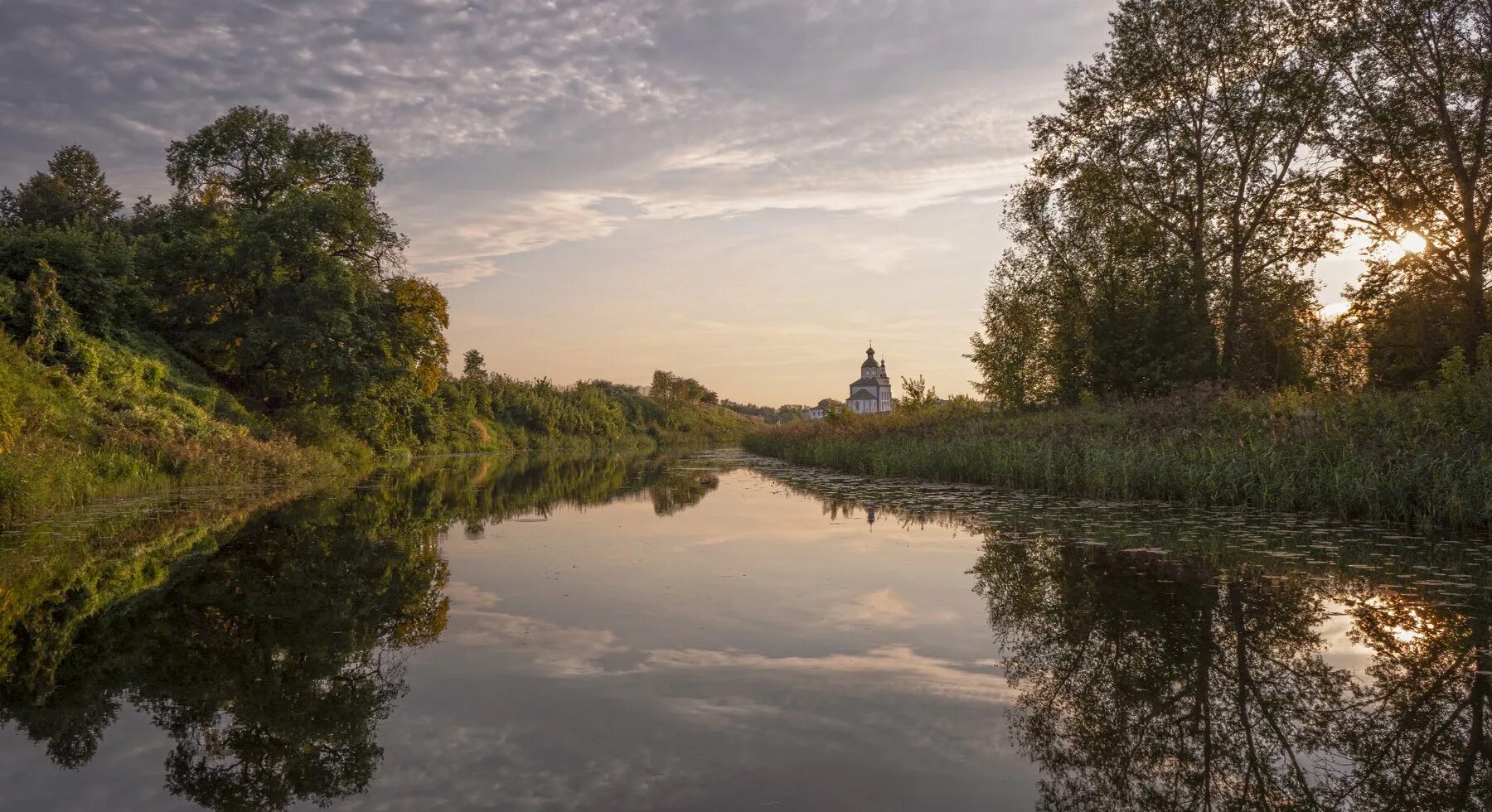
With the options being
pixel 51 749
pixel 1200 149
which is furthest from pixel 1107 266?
pixel 51 749

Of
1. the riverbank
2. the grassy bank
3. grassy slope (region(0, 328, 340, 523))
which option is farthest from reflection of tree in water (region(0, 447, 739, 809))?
the grassy bank

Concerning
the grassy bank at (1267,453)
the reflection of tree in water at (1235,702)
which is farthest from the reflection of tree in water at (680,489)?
the reflection of tree in water at (1235,702)

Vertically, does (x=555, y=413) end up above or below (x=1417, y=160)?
below

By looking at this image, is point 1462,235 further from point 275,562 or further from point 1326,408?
point 275,562

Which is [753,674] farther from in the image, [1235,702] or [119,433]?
[119,433]

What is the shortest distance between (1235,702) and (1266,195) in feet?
80.9

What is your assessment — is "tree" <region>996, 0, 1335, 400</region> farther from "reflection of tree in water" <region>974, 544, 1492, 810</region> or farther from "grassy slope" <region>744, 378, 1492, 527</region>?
"reflection of tree in water" <region>974, 544, 1492, 810</region>

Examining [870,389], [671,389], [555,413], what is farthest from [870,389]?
[555,413]

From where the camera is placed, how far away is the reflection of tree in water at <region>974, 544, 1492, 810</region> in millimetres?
3402

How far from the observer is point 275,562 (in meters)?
8.67

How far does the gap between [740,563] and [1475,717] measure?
6.26 m

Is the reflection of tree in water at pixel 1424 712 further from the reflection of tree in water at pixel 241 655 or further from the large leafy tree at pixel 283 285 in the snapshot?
the large leafy tree at pixel 283 285

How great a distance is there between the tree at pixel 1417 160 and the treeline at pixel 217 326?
28.8m

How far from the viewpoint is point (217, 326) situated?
80.2ft
